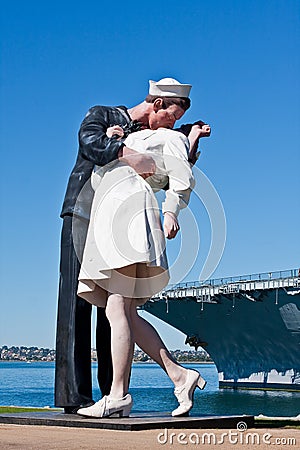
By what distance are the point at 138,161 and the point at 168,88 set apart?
547mm

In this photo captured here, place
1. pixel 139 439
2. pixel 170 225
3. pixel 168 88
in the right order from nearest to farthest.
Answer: pixel 139 439
pixel 170 225
pixel 168 88

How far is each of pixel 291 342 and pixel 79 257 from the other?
103ft

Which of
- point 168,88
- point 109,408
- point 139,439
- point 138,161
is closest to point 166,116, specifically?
point 168,88

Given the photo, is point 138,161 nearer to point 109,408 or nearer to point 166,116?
point 166,116

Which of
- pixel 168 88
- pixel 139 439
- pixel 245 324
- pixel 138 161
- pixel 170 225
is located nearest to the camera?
pixel 139 439

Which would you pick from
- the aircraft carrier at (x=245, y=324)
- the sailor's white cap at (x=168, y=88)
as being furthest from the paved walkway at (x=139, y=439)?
the aircraft carrier at (x=245, y=324)

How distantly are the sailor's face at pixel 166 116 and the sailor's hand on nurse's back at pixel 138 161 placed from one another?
389mm

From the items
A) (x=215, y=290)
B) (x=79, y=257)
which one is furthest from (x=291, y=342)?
(x=79, y=257)

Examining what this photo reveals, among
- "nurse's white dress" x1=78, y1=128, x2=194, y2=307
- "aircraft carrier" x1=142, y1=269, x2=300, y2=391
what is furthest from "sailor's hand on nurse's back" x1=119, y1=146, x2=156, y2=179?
"aircraft carrier" x1=142, y1=269, x2=300, y2=391

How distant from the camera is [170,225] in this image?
4746 millimetres

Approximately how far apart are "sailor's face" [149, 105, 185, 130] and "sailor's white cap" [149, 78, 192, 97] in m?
0.09

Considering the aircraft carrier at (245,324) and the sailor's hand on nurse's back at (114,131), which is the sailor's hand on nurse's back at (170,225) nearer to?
the sailor's hand on nurse's back at (114,131)

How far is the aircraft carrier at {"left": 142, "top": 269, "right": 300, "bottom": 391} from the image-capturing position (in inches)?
1277

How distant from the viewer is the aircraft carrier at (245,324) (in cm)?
3243
